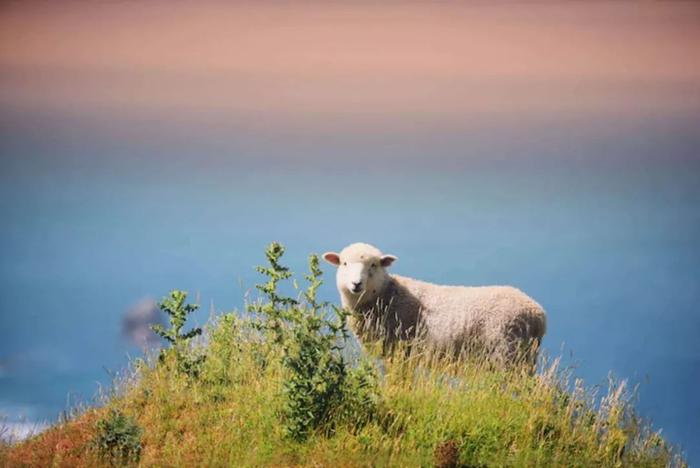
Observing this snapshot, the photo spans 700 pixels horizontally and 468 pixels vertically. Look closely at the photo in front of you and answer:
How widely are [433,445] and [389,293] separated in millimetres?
2608

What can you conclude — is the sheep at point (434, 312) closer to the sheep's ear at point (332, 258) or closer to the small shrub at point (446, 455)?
the sheep's ear at point (332, 258)

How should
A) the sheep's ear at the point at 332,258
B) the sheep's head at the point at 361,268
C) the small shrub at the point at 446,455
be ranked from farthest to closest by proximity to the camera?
the sheep's ear at the point at 332,258, the sheep's head at the point at 361,268, the small shrub at the point at 446,455

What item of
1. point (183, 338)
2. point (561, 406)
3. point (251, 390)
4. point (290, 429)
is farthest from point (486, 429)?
point (183, 338)

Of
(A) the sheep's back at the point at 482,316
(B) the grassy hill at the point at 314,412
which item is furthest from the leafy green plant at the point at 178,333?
(A) the sheep's back at the point at 482,316

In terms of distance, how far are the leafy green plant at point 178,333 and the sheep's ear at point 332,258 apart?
1.57 m

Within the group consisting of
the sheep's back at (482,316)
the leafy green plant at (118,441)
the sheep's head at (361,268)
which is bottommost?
the leafy green plant at (118,441)

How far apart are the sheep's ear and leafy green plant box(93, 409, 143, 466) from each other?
2.74 meters

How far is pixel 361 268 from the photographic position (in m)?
9.60

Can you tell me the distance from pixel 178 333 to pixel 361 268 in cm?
191

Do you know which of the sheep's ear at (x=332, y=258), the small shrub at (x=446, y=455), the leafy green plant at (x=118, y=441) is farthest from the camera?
the sheep's ear at (x=332, y=258)

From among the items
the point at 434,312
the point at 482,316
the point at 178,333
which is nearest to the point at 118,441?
the point at 178,333

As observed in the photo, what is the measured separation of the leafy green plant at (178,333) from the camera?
887 centimetres

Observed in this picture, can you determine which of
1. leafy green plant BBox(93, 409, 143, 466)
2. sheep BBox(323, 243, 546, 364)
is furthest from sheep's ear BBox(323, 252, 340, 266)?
leafy green plant BBox(93, 409, 143, 466)

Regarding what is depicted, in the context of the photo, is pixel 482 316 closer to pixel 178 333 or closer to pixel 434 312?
pixel 434 312
